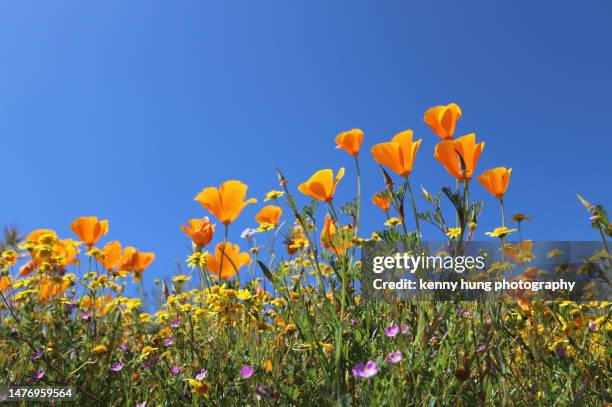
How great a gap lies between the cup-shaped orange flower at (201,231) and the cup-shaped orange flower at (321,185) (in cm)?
73

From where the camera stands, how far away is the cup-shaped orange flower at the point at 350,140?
7.12 ft

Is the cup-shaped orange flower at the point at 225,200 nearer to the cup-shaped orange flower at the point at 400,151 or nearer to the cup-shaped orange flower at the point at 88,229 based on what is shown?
the cup-shaped orange flower at the point at 400,151

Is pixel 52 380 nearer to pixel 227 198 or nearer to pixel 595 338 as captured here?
pixel 227 198

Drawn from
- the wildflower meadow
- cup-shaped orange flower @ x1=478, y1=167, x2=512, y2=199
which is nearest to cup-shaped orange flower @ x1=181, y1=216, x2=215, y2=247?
the wildflower meadow

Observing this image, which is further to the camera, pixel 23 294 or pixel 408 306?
pixel 23 294

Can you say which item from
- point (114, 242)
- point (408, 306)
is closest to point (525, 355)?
point (408, 306)

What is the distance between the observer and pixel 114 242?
3.21 m

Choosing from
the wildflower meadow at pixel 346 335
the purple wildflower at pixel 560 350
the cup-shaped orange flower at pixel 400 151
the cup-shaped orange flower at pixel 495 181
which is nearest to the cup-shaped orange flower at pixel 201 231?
the wildflower meadow at pixel 346 335

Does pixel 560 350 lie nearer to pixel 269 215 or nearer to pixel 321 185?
pixel 321 185

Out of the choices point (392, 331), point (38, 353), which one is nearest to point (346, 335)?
point (392, 331)

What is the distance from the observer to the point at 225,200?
245 cm

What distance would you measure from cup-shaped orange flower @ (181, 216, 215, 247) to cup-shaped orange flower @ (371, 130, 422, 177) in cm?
102

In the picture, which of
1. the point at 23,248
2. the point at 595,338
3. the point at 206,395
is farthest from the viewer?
the point at 23,248

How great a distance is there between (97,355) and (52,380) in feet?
→ 0.76
